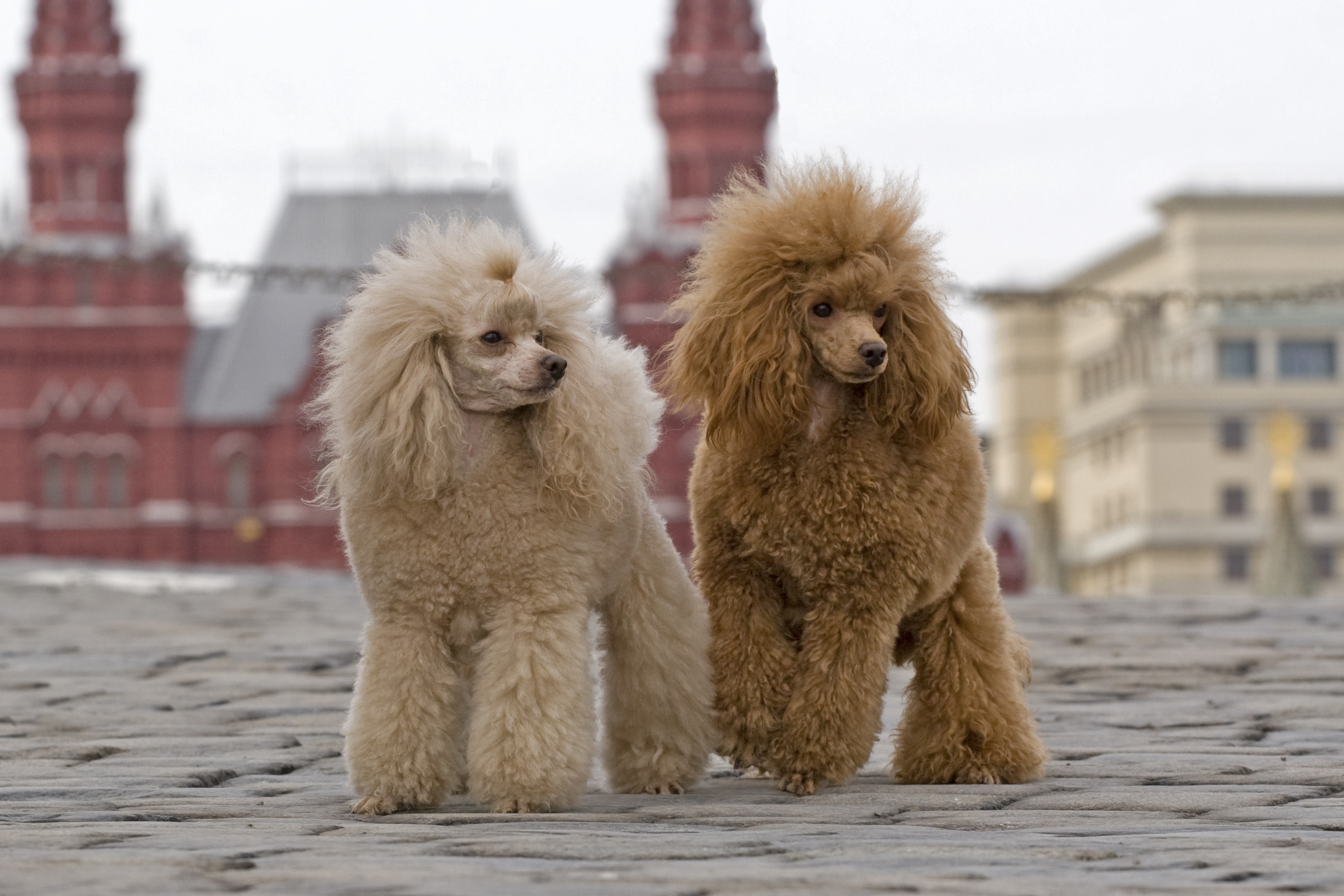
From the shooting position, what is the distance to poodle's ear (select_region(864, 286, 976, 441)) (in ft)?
19.1

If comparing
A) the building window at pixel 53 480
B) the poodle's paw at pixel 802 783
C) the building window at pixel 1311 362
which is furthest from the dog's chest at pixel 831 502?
the building window at pixel 1311 362

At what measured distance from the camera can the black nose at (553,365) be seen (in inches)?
220

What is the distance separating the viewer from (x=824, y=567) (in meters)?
5.91

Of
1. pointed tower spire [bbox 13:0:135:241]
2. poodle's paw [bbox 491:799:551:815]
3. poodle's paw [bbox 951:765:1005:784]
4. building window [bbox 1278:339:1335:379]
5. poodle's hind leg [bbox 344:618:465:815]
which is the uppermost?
pointed tower spire [bbox 13:0:135:241]

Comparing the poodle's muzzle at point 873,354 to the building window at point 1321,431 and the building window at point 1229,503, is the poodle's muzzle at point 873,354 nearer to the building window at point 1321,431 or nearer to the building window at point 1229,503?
the building window at point 1229,503

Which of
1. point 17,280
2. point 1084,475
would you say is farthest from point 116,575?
point 1084,475

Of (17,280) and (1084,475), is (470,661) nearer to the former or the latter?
(17,280)

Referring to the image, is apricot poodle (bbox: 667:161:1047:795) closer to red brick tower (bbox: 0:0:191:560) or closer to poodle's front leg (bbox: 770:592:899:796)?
poodle's front leg (bbox: 770:592:899:796)

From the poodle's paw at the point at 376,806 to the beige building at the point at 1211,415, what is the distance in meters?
70.1

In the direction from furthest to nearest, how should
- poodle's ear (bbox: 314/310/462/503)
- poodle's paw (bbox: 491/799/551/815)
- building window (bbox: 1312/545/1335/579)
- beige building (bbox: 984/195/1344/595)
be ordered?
beige building (bbox: 984/195/1344/595) → building window (bbox: 1312/545/1335/579) → poodle's ear (bbox: 314/310/462/503) → poodle's paw (bbox: 491/799/551/815)

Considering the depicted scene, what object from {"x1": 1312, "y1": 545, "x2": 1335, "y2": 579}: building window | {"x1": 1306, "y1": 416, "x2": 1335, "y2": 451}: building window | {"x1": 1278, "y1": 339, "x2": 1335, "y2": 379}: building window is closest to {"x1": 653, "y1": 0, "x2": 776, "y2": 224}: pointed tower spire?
{"x1": 1306, "y1": 416, "x2": 1335, "y2": 451}: building window

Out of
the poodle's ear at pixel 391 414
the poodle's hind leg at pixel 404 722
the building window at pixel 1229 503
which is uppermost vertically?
the poodle's ear at pixel 391 414

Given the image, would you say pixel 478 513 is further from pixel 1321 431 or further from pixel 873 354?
pixel 1321 431

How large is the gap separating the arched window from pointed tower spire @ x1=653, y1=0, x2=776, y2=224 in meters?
10.9
